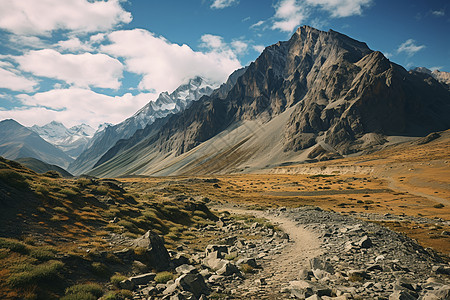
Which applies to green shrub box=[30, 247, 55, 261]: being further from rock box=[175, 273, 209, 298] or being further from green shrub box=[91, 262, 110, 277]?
rock box=[175, 273, 209, 298]

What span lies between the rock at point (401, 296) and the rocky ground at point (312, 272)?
0.04m

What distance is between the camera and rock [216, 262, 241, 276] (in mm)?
13484

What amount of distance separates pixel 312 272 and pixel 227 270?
465 centimetres

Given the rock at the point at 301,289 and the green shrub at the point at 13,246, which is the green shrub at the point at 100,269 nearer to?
the green shrub at the point at 13,246

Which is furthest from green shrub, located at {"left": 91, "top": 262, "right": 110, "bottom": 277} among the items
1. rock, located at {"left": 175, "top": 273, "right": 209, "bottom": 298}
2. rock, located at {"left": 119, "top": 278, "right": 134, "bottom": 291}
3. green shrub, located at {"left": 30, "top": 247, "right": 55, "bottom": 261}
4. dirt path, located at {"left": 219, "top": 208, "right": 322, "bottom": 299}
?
dirt path, located at {"left": 219, "top": 208, "right": 322, "bottom": 299}

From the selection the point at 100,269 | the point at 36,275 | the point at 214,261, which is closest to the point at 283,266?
the point at 214,261

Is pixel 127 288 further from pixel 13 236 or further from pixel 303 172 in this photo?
pixel 303 172

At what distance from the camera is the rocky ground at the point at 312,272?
10.7 metres

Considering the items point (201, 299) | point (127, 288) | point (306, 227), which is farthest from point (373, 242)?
point (127, 288)

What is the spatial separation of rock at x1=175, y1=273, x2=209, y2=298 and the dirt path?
182 centimetres

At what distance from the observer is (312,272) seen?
13.2 metres

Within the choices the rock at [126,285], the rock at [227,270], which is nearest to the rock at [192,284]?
the rock at [227,270]

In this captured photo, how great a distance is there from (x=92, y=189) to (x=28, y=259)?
19245mm

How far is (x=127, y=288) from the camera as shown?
37.1ft
